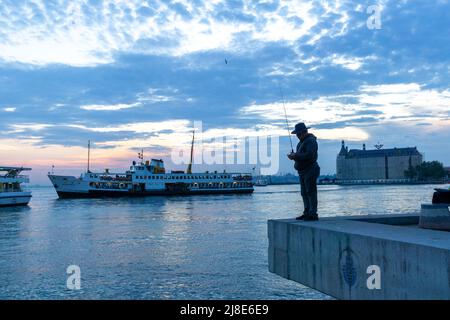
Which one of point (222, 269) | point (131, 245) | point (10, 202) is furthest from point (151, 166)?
point (222, 269)

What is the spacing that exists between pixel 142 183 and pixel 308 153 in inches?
4094

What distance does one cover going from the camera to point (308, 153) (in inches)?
408

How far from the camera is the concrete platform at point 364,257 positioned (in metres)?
6.42

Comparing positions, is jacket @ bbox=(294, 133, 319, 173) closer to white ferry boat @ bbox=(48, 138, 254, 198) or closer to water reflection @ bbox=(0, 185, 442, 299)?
water reflection @ bbox=(0, 185, 442, 299)

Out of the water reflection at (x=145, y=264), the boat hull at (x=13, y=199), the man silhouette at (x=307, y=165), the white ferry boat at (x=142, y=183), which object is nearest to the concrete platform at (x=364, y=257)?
the man silhouette at (x=307, y=165)

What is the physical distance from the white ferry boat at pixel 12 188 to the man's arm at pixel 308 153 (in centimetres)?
7232

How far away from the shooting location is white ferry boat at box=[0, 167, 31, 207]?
73.2m

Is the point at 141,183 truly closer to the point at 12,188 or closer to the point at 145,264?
the point at 12,188

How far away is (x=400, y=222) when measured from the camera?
35.5ft

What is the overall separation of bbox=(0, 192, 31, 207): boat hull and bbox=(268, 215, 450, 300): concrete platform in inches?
2846

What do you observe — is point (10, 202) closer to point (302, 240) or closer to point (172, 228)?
point (172, 228)

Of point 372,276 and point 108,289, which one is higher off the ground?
point 372,276

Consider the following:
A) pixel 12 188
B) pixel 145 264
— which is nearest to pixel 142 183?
pixel 12 188

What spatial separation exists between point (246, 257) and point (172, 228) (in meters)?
16.8
